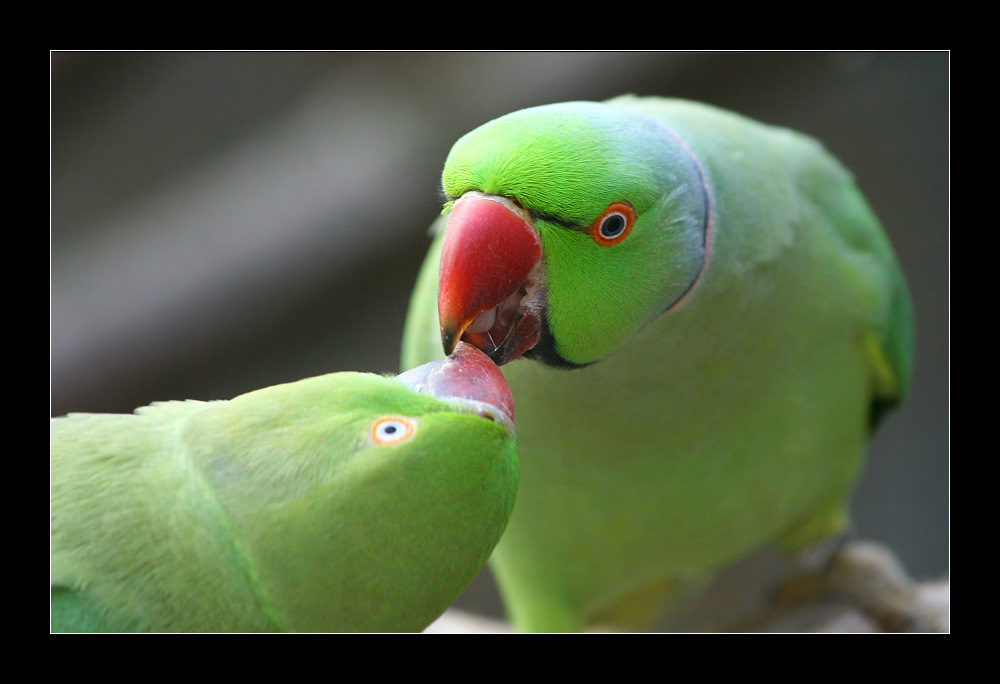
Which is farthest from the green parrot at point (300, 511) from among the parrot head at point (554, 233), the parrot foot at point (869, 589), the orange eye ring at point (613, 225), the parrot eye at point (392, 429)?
the parrot foot at point (869, 589)

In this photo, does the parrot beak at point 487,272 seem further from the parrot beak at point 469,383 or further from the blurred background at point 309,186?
the blurred background at point 309,186

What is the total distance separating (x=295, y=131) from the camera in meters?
2.21

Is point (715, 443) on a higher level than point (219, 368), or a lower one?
lower

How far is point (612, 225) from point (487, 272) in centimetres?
19

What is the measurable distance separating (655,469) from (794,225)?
1.85 ft

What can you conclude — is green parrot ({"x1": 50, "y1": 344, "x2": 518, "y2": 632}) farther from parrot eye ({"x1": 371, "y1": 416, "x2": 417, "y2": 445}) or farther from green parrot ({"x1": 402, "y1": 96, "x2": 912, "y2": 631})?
green parrot ({"x1": 402, "y1": 96, "x2": 912, "y2": 631})

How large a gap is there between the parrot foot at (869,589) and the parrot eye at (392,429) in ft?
6.12

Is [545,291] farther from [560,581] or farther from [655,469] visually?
[560,581]

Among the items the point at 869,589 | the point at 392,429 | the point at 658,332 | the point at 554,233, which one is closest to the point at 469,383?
the point at 392,429

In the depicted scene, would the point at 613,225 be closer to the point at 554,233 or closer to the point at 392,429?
the point at 554,233

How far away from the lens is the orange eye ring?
1212 mm

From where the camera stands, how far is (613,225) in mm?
1234

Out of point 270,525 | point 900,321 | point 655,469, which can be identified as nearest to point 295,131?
point 655,469
